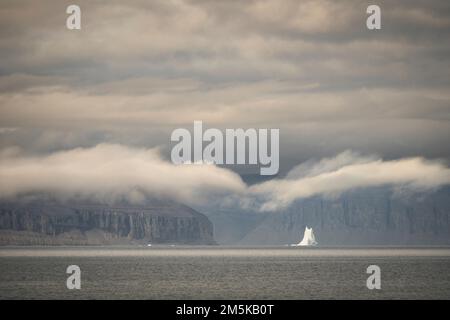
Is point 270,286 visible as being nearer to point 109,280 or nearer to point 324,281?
point 324,281

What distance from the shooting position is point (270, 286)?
547 ft
